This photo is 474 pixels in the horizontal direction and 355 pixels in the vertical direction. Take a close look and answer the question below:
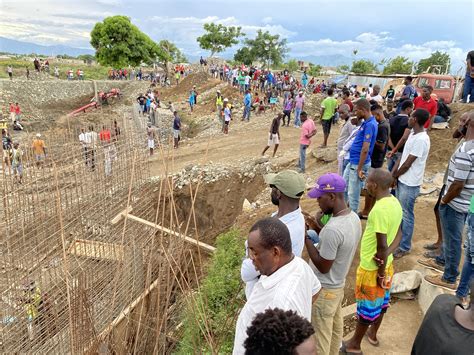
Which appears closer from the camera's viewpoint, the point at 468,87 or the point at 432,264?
the point at 432,264

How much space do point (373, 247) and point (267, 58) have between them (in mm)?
38090

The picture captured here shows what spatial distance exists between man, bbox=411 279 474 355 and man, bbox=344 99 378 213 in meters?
2.73

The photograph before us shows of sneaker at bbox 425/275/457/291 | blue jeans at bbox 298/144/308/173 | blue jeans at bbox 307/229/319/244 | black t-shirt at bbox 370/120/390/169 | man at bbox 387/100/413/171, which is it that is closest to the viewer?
blue jeans at bbox 307/229/319/244

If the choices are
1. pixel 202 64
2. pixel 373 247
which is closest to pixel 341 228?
pixel 373 247

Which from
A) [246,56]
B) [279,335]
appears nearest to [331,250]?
[279,335]

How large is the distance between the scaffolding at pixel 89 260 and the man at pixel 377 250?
4.75ft

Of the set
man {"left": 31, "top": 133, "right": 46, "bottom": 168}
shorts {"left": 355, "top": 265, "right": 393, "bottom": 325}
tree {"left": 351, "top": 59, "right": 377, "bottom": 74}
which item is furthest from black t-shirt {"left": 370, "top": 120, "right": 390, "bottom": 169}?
tree {"left": 351, "top": 59, "right": 377, "bottom": 74}

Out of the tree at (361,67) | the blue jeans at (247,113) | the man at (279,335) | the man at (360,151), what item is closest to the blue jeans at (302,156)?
the man at (360,151)

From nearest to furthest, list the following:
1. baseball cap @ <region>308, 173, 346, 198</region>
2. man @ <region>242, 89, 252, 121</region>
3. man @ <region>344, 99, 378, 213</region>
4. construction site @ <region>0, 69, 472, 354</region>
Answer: baseball cap @ <region>308, 173, 346, 198</region>
construction site @ <region>0, 69, 472, 354</region>
man @ <region>344, 99, 378, 213</region>
man @ <region>242, 89, 252, 121</region>

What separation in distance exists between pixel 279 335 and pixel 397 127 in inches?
177

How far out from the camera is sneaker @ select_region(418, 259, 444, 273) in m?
3.66

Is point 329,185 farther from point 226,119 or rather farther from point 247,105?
point 247,105

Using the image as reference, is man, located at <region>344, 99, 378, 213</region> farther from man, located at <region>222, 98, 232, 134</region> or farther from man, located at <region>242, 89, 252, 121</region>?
man, located at <region>242, 89, 252, 121</region>

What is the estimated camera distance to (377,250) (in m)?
2.63
